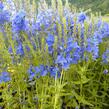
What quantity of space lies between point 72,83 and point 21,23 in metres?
0.72

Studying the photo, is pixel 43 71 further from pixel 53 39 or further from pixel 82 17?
pixel 82 17

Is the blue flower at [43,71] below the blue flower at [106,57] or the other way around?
below

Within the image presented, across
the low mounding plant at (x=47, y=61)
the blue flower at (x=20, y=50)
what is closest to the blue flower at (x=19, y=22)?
the low mounding plant at (x=47, y=61)

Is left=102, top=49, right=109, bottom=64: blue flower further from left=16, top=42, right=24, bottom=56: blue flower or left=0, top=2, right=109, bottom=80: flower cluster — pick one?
left=16, top=42, right=24, bottom=56: blue flower

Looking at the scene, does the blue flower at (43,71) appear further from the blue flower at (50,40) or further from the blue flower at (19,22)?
the blue flower at (19,22)

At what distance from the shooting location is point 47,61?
2.90m

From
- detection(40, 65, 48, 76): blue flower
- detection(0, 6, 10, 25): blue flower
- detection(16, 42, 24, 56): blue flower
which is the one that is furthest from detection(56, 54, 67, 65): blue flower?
detection(0, 6, 10, 25): blue flower

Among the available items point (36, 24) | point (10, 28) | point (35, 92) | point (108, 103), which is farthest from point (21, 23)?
point (108, 103)

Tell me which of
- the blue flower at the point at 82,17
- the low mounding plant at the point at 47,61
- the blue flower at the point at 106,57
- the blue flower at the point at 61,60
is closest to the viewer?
the blue flower at the point at 61,60

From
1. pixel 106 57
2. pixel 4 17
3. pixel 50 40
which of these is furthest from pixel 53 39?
pixel 106 57

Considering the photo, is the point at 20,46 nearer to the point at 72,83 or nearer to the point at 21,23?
the point at 21,23

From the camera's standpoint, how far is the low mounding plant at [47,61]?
291 centimetres

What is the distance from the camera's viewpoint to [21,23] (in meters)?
2.91

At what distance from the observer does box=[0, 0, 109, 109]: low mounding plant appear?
2906mm
